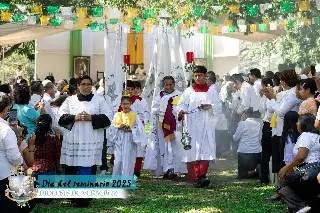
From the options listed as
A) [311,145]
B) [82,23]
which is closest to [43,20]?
[82,23]

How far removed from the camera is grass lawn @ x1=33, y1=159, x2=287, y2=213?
9828mm

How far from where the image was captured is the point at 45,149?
32.8ft

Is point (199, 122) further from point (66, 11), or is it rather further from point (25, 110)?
point (66, 11)

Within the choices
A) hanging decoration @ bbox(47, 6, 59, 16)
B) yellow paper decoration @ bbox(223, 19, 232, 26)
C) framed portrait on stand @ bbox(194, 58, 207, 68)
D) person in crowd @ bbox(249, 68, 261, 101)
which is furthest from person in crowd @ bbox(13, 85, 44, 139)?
framed portrait on stand @ bbox(194, 58, 207, 68)

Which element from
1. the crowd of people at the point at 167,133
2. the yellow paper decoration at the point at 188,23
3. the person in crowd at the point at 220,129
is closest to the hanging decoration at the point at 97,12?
the yellow paper decoration at the point at 188,23

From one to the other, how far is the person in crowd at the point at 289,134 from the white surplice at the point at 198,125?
8.79ft

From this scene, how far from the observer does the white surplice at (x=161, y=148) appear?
43.8 feet

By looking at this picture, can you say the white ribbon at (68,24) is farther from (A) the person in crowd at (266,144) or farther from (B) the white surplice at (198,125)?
(A) the person in crowd at (266,144)

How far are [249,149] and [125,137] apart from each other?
2.79 metres

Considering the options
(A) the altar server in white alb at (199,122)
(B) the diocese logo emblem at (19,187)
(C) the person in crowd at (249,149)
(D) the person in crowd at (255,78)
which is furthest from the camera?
(D) the person in crowd at (255,78)

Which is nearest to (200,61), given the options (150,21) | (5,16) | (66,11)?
(150,21)

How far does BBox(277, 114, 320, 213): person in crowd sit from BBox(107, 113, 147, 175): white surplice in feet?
11.4

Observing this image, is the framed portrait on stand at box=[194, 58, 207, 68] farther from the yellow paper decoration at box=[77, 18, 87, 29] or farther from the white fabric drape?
the yellow paper decoration at box=[77, 18, 87, 29]

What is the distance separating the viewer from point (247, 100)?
14242 mm
